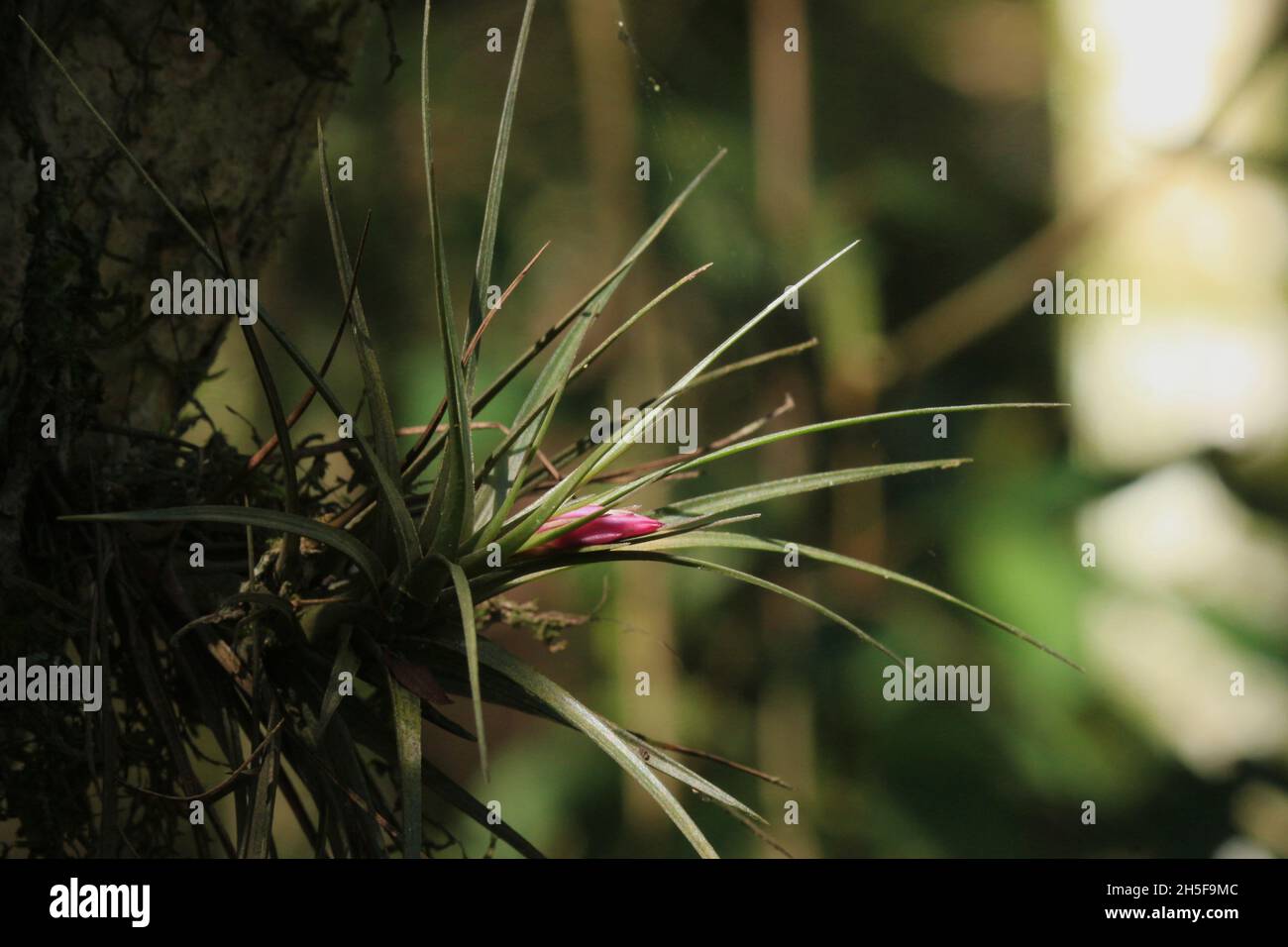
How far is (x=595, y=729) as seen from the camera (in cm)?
36

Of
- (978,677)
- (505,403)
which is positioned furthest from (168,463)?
(978,677)

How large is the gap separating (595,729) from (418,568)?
0.08 metres

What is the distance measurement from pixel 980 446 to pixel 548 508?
1.24 meters

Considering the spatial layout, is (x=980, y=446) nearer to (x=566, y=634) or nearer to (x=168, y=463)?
(x=566, y=634)

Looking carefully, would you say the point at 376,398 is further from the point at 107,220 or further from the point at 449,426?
the point at 107,220

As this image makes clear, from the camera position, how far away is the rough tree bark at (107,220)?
1.44 feet

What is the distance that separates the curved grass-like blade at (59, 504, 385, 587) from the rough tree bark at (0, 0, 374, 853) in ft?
0.32

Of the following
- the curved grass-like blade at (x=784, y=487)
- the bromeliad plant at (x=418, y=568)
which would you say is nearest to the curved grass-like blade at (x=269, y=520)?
the bromeliad plant at (x=418, y=568)

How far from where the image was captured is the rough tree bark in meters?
0.44

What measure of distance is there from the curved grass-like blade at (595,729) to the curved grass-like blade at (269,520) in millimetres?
49
